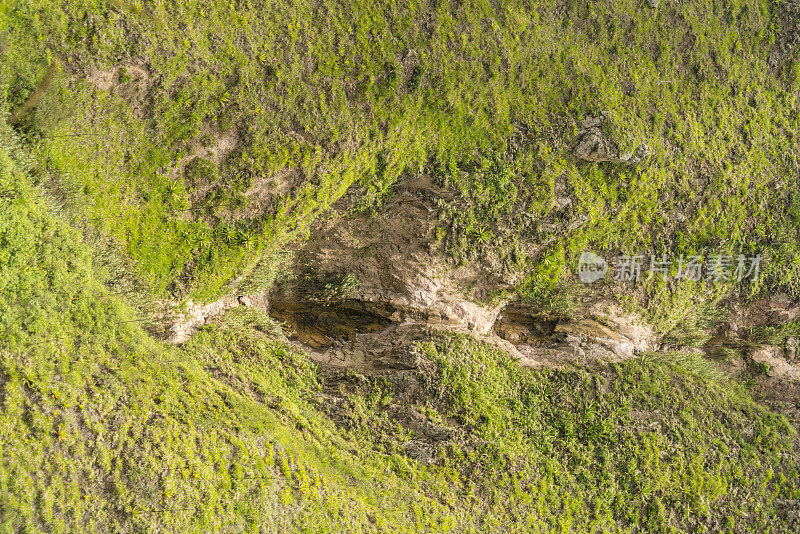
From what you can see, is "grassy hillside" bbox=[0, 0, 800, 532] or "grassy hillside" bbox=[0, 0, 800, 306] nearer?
"grassy hillside" bbox=[0, 0, 800, 532]

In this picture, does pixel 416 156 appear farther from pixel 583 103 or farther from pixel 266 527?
pixel 266 527

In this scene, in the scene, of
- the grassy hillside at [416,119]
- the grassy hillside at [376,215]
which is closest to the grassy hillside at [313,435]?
the grassy hillside at [376,215]

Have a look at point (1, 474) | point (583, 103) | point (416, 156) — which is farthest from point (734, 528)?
point (1, 474)

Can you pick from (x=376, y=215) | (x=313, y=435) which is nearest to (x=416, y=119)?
(x=376, y=215)

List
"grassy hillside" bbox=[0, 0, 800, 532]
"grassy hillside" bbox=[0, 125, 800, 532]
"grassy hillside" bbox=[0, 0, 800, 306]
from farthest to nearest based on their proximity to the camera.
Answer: "grassy hillside" bbox=[0, 0, 800, 306] < "grassy hillside" bbox=[0, 0, 800, 532] < "grassy hillside" bbox=[0, 125, 800, 532]

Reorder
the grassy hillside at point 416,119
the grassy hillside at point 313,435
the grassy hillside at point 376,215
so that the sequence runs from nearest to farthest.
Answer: the grassy hillside at point 313,435 → the grassy hillside at point 376,215 → the grassy hillside at point 416,119

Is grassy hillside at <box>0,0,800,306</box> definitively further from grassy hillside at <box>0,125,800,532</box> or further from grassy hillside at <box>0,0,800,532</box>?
grassy hillside at <box>0,125,800,532</box>

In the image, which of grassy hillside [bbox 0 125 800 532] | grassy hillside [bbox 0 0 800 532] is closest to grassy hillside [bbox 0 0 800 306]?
grassy hillside [bbox 0 0 800 532]

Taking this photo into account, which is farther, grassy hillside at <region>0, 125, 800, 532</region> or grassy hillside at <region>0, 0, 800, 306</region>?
grassy hillside at <region>0, 0, 800, 306</region>

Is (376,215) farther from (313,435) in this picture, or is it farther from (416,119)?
(313,435)

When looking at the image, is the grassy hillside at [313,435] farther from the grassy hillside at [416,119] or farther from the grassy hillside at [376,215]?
the grassy hillside at [416,119]

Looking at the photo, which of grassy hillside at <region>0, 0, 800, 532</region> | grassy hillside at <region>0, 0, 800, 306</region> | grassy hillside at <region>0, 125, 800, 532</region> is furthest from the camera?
grassy hillside at <region>0, 0, 800, 306</region>
